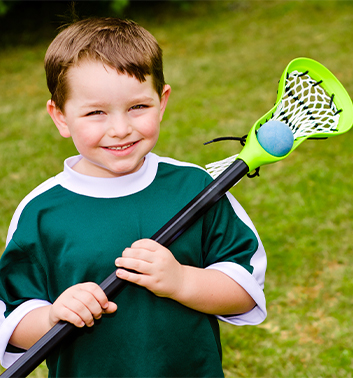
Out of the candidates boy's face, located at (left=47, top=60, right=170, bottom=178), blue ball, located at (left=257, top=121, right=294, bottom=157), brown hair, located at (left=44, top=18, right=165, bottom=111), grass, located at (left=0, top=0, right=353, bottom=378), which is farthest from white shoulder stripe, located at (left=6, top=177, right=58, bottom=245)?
grass, located at (left=0, top=0, right=353, bottom=378)

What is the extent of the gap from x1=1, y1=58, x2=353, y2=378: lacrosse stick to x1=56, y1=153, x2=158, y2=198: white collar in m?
0.18

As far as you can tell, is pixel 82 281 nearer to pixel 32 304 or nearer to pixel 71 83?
pixel 32 304

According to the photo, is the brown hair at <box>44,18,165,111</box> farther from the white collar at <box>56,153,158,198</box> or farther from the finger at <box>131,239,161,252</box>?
the finger at <box>131,239,161,252</box>

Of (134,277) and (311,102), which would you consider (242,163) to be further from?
(134,277)

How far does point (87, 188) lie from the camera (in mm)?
1515

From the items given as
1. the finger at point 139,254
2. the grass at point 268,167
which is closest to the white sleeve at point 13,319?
the finger at point 139,254

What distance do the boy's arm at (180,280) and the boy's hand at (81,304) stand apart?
0.30 ft

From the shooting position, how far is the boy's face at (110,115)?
1.39 metres

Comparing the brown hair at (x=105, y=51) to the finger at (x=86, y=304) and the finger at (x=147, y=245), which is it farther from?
the finger at (x=86, y=304)

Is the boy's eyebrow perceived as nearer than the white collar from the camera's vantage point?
Yes

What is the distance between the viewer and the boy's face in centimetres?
139

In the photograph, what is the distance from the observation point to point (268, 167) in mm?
4883

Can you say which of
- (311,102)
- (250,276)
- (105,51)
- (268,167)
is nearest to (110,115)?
(105,51)

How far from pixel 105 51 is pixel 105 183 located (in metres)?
0.43
